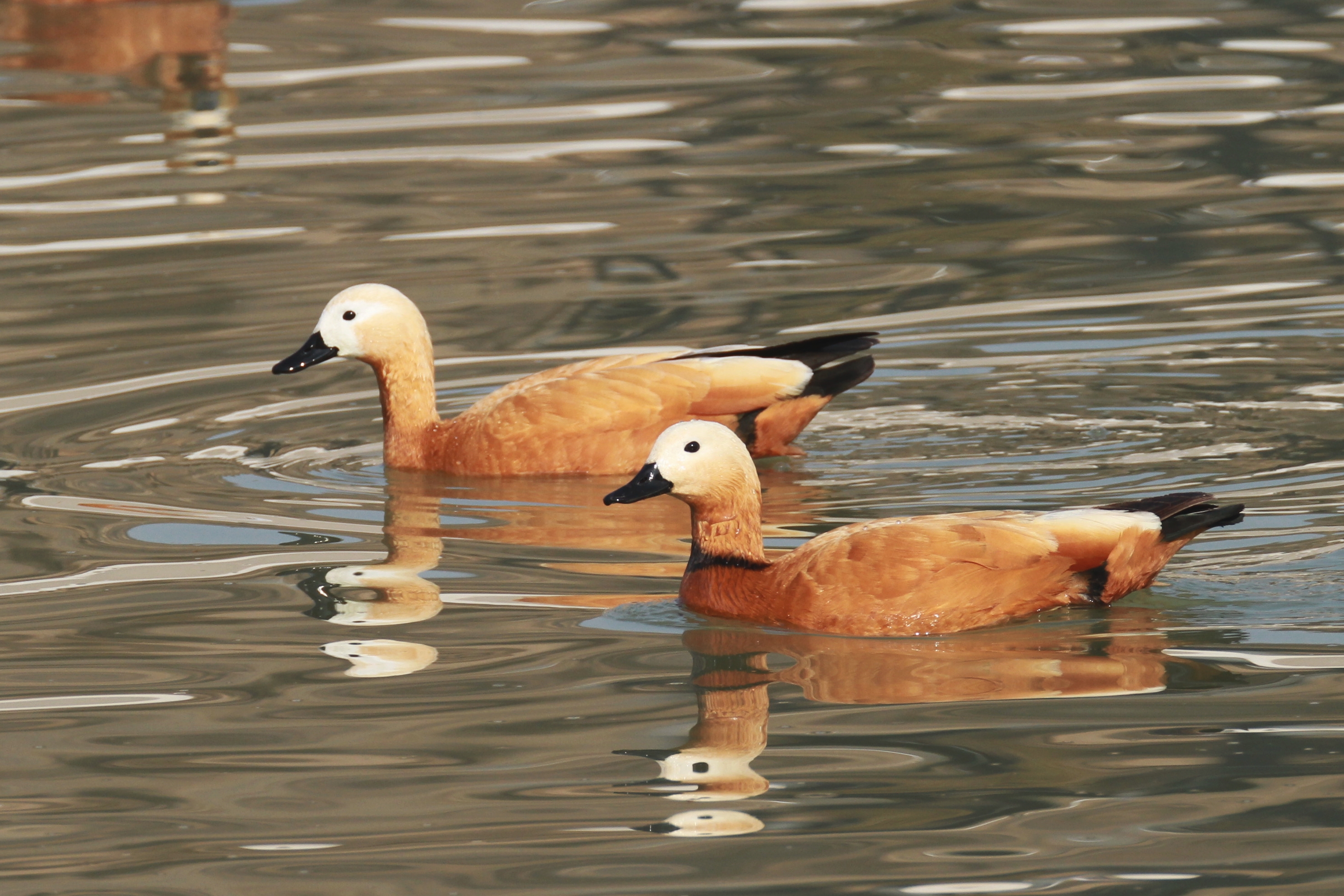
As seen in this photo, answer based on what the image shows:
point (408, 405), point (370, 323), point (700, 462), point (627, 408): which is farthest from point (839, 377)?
point (700, 462)

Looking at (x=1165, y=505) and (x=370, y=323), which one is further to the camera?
(x=370, y=323)

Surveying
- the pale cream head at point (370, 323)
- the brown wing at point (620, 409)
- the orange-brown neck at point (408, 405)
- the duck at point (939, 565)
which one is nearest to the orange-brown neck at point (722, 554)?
the duck at point (939, 565)

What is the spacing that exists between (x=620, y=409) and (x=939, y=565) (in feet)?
9.68

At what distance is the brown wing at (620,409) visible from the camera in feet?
31.7

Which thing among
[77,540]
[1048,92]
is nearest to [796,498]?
[77,540]

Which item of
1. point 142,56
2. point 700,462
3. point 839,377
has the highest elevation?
point 142,56

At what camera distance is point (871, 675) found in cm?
665

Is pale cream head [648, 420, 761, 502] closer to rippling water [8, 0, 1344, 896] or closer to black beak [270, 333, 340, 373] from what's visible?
rippling water [8, 0, 1344, 896]

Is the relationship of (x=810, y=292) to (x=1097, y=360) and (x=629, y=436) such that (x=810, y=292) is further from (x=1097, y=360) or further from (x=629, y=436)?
(x=629, y=436)

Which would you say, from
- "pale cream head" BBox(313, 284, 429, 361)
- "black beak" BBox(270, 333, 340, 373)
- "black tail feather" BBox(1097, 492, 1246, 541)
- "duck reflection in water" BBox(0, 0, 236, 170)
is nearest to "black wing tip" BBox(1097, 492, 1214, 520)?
"black tail feather" BBox(1097, 492, 1246, 541)

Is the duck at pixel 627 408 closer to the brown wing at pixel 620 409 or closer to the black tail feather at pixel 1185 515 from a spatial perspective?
the brown wing at pixel 620 409

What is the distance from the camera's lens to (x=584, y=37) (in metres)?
20.2

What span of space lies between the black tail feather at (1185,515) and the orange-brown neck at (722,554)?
47.1 inches

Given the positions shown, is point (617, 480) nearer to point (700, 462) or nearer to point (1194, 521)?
point (700, 462)
